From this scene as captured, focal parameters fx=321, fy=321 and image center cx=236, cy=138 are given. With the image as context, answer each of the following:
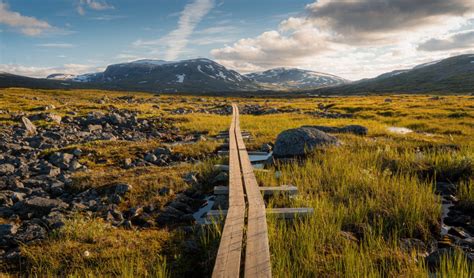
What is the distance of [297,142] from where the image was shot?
11.5 meters

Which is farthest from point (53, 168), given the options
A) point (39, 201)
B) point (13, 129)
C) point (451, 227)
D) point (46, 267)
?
point (13, 129)

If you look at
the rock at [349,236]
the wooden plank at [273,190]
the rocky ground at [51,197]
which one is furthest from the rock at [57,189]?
the rock at [349,236]

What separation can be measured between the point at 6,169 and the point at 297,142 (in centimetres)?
943

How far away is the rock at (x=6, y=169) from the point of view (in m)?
9.70

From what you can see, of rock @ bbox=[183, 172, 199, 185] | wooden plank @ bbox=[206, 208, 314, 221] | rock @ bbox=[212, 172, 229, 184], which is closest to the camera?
wooden plank @ bbox=[206, 208, 314, 221]

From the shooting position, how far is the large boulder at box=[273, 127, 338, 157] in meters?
11.3

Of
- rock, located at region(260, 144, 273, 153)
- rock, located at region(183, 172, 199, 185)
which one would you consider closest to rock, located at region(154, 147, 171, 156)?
rock, located at region(260, 144, 273, 153)

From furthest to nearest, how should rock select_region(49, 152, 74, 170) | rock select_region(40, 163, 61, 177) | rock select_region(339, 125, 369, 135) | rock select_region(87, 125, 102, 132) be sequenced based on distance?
rock select_region(87, 125, 102, 132), rock select_region(339, 125, 369, 135), rock select_region(49, 152, 74, 170), rock select_region(40, 163, 61, 177)

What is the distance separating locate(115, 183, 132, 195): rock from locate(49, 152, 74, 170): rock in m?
4.10

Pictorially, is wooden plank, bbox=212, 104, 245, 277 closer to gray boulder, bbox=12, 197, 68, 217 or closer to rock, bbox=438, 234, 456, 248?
rock, bbox=438, 234, 456, 248

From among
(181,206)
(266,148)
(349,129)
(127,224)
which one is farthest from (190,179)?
(349,129)

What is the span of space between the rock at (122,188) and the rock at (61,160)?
4.10 meters

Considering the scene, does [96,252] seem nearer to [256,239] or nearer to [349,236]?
[256,239]

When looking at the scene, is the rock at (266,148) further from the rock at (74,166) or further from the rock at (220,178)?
the rock at (74,166)
